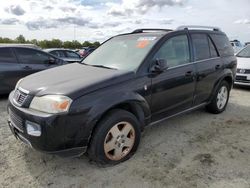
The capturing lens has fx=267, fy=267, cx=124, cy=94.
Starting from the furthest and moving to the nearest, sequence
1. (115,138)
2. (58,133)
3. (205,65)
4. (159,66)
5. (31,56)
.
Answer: (31,56) < (205,65) < (159,66) < (115,138) < (58,133)

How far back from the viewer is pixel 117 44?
4.43 m

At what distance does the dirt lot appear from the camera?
3055mm

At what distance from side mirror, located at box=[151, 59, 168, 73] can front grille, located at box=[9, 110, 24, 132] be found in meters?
1.83

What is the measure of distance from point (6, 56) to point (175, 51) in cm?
454

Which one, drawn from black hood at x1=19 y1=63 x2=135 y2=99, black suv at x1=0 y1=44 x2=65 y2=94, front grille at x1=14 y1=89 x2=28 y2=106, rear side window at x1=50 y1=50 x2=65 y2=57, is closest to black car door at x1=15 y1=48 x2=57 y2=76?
black suv at x1=0 y1=44 x2=65 y2=94

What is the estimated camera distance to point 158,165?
3.42 m

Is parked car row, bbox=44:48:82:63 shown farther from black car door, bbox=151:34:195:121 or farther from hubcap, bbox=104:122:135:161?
hubcap, bbox=104:122:135:161

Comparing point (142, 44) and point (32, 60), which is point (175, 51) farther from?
point (32, 60)

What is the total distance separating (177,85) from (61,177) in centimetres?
217

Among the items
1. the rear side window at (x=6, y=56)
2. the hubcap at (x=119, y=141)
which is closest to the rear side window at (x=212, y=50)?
the hubcap at (x=119, y=141)

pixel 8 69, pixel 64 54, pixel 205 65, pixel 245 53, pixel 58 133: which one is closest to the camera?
pixel 58 133

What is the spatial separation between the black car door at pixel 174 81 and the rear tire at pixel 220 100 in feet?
3.28

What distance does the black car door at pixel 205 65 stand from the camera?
4668 mm

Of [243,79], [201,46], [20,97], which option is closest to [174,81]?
[201,46]
